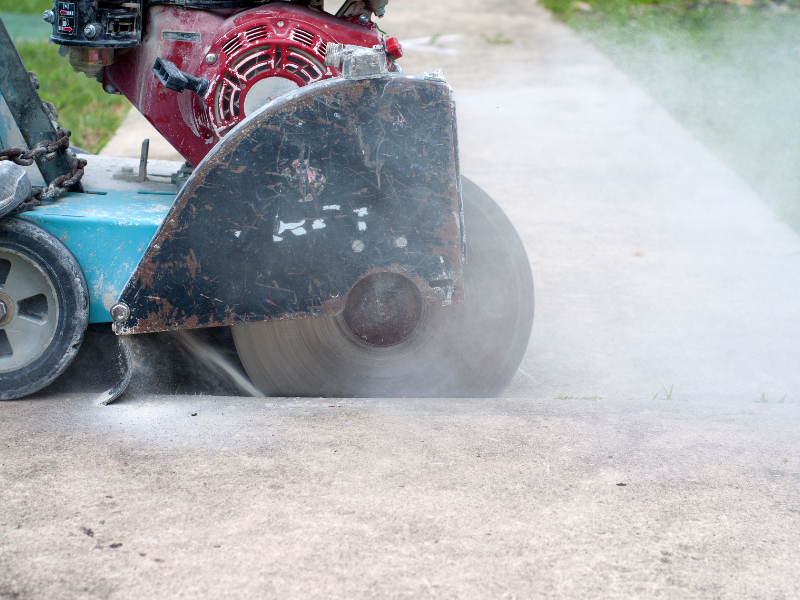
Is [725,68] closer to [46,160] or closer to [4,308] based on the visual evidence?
[46,160]

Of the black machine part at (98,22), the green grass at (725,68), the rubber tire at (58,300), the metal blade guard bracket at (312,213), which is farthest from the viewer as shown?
the green grass at (725,68)

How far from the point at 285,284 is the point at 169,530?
69 cm

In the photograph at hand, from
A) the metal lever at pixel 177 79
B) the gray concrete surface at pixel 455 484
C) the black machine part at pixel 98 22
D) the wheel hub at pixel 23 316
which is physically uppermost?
the black machine part at pixel 98 22

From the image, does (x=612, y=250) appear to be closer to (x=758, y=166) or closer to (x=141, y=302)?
(x=758, y=166)

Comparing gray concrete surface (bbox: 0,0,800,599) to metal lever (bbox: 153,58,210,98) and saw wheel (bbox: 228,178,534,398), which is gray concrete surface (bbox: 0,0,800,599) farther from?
metal lever (bbox: 153,58,210,98)

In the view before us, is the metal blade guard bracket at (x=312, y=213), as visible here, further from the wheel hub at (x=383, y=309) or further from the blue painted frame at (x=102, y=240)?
the blue painted frame at (x=102, y=240)

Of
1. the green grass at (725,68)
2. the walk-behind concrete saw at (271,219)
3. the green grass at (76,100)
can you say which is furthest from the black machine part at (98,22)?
the green grass at (725,68)

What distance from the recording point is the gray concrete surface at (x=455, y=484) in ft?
5.44

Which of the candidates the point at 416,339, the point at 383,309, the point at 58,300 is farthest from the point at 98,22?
the point at 416,339

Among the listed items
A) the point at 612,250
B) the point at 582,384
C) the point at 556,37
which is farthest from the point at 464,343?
the point at 556,37

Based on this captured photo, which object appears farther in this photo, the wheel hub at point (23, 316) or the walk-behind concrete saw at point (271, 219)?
the wheel hub at point (23, 316)

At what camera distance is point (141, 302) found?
217 cm

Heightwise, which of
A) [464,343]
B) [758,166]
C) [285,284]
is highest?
[758,166]

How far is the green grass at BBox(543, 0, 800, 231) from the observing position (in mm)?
5609
